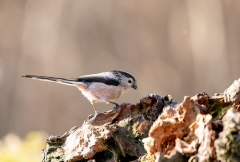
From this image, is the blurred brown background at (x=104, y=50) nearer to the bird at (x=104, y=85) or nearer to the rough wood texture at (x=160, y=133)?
the bird at (x=104, y=85)

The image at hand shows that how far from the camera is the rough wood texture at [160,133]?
1.76 metres

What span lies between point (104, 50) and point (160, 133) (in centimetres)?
677

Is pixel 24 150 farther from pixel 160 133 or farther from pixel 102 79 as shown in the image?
pixel 160 133

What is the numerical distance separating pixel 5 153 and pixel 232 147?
222 centimetres

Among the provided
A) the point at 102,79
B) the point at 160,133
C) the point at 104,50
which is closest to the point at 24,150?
the point at 102,79

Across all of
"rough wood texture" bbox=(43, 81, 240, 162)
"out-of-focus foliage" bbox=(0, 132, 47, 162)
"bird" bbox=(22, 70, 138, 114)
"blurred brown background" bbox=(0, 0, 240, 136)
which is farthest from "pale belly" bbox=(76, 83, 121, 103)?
"blurred brown background" bbox=(0, 0, 240, 136)

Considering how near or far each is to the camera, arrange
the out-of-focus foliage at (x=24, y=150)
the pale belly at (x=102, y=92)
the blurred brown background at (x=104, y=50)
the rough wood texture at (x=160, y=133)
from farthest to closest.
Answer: the blurred brown background at (x=104, y=50) < the pale belly at (x=102, y=92) < the out-of-focus foliage at (x=24, y=150) < the rough wood texture at (x=160, y=133)

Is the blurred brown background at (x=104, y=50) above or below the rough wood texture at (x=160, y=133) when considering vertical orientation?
above

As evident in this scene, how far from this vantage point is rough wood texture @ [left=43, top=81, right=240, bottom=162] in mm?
1757

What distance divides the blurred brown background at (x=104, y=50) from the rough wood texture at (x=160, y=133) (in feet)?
18.2

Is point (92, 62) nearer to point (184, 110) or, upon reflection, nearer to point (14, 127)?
point (14, 127)

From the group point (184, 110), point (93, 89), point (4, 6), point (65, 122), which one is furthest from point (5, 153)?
point (4, 6)

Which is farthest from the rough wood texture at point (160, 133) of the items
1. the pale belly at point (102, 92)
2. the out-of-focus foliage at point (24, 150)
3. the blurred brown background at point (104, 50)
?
the blurred brown background at point (104, 50)

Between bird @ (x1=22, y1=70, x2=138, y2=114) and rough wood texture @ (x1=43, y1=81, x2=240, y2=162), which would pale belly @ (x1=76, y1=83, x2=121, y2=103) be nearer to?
bird @ (x1=22, y1=70, x2=138, y2=114)
